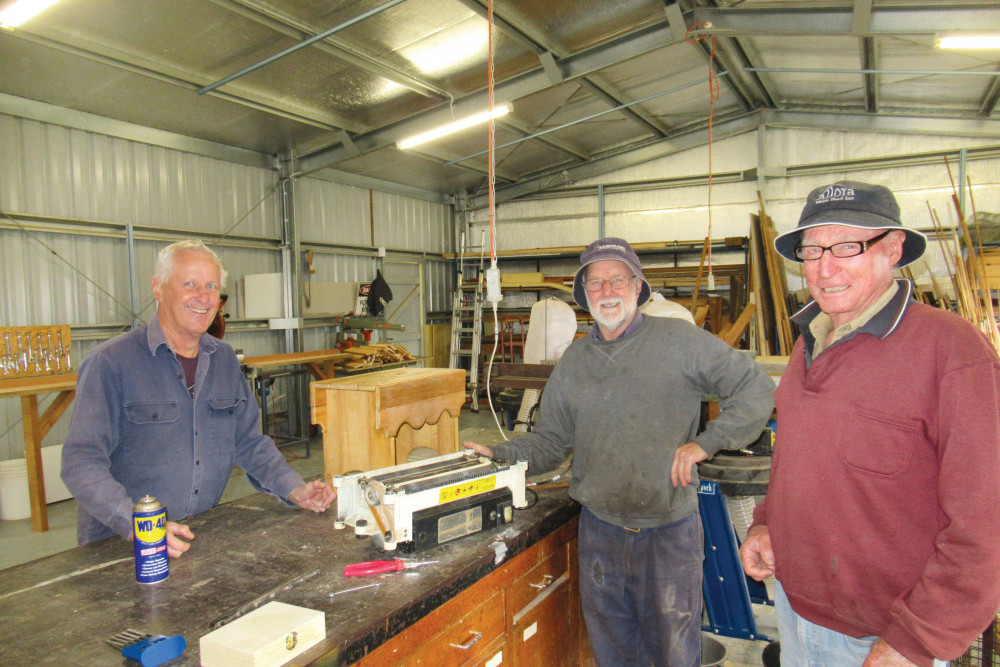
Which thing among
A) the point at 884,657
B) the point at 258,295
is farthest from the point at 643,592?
the point at 258,295

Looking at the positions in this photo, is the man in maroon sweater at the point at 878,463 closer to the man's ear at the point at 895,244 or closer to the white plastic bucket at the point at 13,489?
the man's ear at the point at 895,244

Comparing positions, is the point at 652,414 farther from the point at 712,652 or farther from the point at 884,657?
the point at 712,652

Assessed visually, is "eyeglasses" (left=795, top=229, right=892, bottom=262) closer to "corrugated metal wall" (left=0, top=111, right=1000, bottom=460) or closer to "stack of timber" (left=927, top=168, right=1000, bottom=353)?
"stack of timber" (left=927, top=168, right=1000, bottom=353)

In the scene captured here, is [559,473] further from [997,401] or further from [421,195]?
[421,195]

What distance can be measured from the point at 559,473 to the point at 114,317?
4978 mm

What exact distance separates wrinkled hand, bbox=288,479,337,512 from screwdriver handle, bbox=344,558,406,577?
0.47 metres

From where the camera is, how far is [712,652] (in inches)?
105

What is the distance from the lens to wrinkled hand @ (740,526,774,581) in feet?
4.82

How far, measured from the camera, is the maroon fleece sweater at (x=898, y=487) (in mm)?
1038

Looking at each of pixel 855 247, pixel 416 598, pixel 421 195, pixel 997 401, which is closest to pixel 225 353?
pixel 416 598

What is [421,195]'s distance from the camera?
897cm

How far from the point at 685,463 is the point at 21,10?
3.98 metres

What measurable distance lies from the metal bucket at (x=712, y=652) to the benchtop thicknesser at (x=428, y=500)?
57.4 inches

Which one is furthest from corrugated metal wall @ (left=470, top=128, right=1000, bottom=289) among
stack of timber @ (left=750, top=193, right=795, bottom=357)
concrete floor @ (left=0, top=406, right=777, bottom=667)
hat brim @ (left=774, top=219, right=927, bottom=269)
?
hat brim @ (left=774, top=219, right=927, bottom=269)
